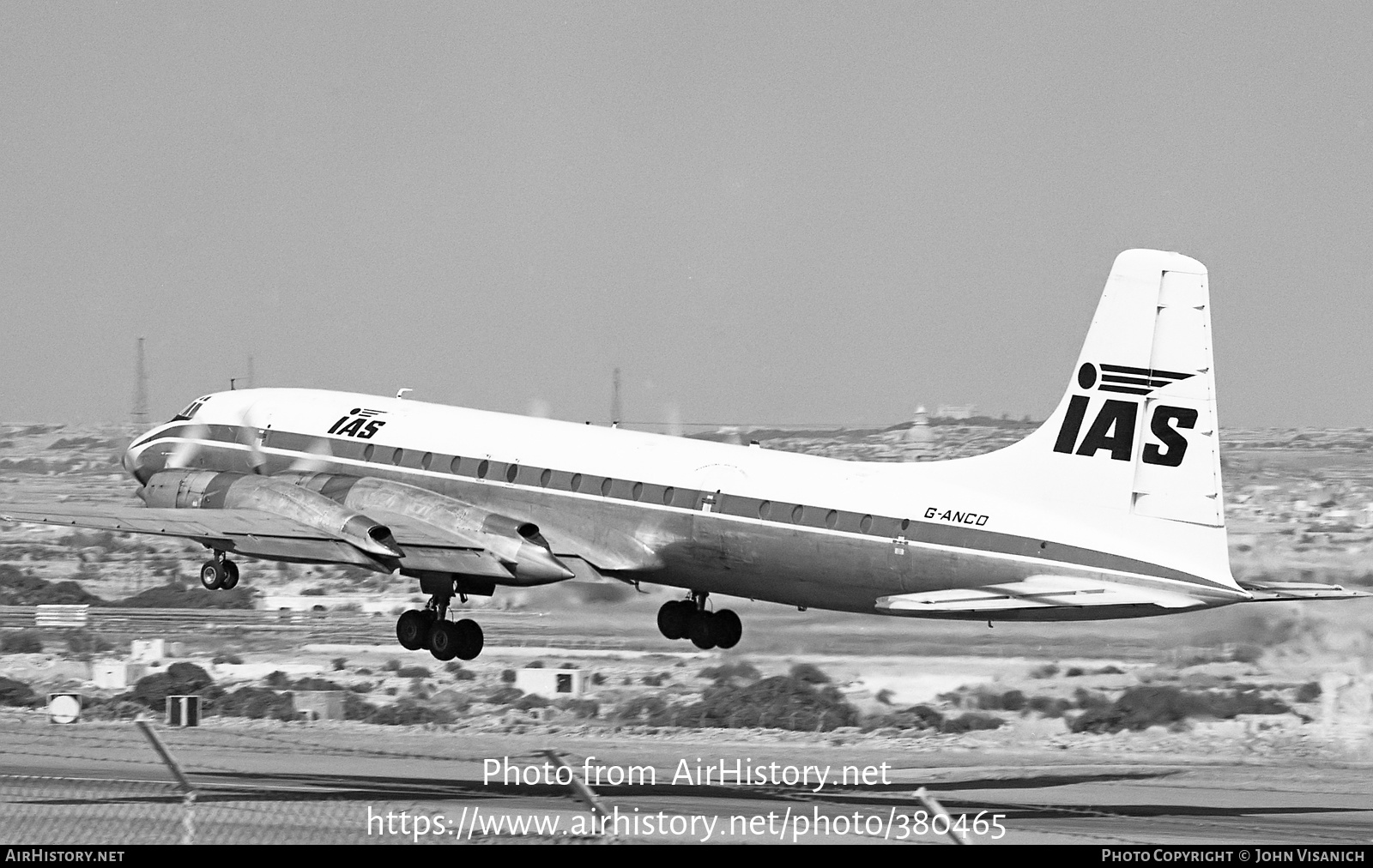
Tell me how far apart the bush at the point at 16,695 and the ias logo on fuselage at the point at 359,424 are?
48.0 feet

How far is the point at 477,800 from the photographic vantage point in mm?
37844

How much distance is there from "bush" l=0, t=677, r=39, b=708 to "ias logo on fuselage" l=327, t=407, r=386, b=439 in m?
14.6

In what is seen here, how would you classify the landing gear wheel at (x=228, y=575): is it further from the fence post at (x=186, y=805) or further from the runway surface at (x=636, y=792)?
the fence post at (x=186, y=805)

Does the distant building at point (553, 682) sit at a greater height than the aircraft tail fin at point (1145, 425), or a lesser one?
lesser

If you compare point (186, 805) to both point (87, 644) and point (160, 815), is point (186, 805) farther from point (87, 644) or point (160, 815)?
point (87, 644)

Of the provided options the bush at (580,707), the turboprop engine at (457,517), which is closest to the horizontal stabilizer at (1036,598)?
the turboprop engine at (457,517)

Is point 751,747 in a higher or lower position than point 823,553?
lower

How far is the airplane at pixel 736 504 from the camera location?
34562 millimetres

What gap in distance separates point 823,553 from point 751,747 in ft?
32.4

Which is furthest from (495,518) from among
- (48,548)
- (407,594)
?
(48,548)

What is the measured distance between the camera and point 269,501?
4391 centimetres

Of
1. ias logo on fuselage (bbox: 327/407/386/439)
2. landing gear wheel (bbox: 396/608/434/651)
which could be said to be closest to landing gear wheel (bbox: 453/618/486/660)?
landing gear wheel (bbox: 396/608/434/651)
